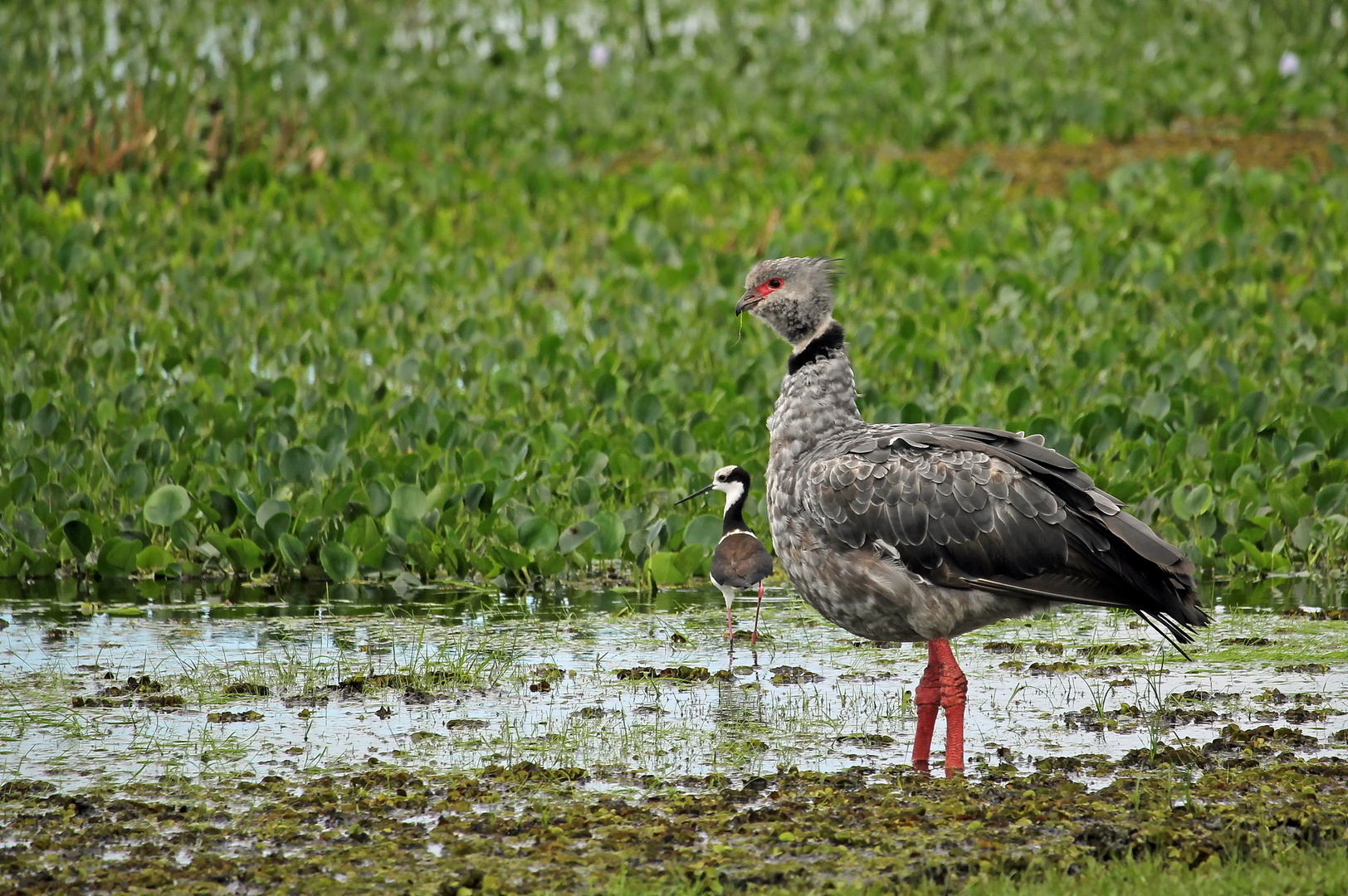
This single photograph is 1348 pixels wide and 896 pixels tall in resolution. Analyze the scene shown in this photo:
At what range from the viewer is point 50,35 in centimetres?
1803

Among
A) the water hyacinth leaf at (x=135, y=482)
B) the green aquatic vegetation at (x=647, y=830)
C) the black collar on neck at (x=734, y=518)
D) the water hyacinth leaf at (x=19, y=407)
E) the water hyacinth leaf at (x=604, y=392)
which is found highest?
the water hyacinth leaf at (x=604, y=392)

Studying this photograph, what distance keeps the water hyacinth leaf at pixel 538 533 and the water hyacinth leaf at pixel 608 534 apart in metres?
0.19

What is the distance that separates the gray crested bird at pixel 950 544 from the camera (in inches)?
207

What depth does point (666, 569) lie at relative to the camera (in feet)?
24.1

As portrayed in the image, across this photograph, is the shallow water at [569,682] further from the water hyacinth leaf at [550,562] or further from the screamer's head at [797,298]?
the screamer's head at [797,298]

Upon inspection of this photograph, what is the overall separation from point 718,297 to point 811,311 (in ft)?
19.5

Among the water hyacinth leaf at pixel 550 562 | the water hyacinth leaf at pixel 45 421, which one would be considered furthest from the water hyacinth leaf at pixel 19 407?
the water hyacinth leaf at pixel 550 562

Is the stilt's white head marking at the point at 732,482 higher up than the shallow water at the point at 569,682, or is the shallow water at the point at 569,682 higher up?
the stilt's white head marking at the point at 732,482

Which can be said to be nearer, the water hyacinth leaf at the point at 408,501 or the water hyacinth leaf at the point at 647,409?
the water hyacinth leaf at the point at 408,501

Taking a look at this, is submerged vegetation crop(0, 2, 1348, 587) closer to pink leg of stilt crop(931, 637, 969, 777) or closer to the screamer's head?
the screamer's head

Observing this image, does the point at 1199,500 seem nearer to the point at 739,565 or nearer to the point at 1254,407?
the point at 1254,407

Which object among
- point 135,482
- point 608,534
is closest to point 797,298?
point 608,534

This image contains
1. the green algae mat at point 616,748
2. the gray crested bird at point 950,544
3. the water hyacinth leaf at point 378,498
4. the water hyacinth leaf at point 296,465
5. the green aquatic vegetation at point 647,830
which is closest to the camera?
the green aquatic vegetation at point 647,830

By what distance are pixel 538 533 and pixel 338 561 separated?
86 centimetres
